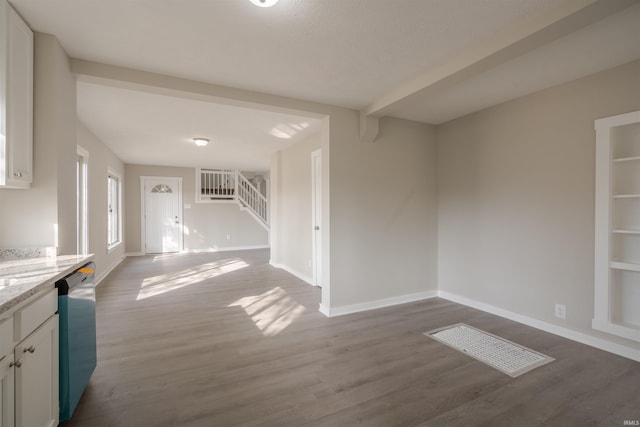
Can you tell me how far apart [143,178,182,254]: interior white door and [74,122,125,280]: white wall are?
6.27ft

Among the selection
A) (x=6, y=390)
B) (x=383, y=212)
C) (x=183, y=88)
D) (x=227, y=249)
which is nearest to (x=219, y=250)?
(x=227, y=249)

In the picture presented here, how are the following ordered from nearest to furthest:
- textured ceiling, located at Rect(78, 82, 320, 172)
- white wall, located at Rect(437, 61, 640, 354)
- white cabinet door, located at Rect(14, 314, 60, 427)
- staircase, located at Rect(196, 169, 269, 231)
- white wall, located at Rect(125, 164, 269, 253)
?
1. white cabinet door, located at Rect(14, 314, 60, 427)
2. white wall, located at Rect(437, 61, 640, 354)
3. textured ceiling, located at Rect(78, 82, 320, 172)
4. white wall, located at Rect(125, 164, 269, 253)
5. staircase, located at Rect(196, 169, 269, 231)

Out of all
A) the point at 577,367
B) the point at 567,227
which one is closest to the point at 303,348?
the point at 577,367

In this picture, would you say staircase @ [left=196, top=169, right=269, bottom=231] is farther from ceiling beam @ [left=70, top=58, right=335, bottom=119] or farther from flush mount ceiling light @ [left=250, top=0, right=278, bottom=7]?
flush mount ceiling light @ [left=250, top=0, right=278, bottom=7]

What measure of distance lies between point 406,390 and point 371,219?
6.67ft

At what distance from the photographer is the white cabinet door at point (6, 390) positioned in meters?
1.17

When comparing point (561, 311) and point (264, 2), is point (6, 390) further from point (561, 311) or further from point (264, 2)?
point (561, 311)

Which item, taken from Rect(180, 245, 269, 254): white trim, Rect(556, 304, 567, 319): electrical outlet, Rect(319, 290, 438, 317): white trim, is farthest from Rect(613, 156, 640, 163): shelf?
Rect(180, 245, 269, 254): white trim

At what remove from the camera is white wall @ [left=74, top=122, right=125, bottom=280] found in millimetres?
4406

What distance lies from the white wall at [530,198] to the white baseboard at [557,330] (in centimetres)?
5

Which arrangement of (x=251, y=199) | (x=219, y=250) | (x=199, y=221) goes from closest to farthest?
1. (x=199, y=221)
2. (x=219, y=250)
3. (x=251, y=199)

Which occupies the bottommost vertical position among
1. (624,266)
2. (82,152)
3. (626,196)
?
(624,266)

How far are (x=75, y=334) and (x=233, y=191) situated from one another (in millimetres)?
7523

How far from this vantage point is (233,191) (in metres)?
9.05
